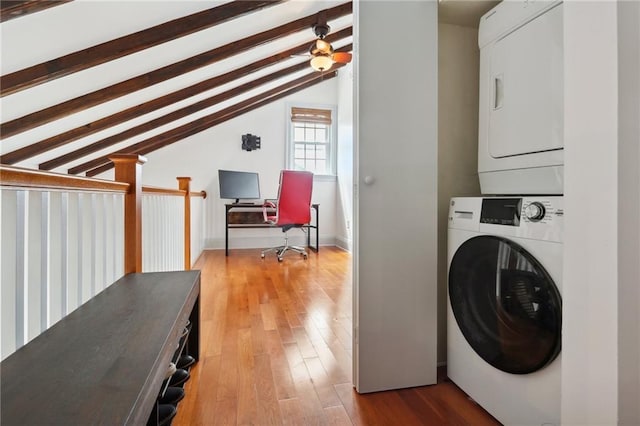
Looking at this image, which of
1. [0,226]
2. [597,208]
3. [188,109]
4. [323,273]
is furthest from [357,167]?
[188,109]

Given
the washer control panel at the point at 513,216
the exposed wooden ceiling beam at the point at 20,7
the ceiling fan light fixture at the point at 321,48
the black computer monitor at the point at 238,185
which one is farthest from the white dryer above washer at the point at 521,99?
the black computer monitor at the point at 238,185

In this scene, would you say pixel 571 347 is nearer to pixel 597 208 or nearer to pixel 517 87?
pixel 597 208

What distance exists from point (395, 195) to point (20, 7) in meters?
2.05

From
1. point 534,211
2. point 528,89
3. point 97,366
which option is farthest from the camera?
point 528,89

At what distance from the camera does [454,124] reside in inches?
55.1

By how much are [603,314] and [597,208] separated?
0.20 metres

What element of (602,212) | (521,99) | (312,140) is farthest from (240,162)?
(602,212)

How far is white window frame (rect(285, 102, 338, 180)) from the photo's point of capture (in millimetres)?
4973

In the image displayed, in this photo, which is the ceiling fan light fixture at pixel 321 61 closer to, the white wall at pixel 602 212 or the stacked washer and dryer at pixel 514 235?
the stacked washer and dryer at pixel 514 235

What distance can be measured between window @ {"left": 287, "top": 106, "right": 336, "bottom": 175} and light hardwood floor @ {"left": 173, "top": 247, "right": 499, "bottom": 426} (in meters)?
2.98

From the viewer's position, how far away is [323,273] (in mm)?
3158

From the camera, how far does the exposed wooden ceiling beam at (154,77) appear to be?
2393 millimetres

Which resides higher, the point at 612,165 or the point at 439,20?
the point at 439,20

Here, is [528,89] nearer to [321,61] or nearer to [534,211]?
[534,211]
